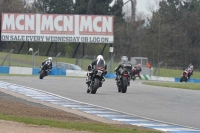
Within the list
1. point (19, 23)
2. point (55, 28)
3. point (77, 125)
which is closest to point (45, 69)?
point (55, 28)

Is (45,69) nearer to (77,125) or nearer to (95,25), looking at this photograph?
(95,25)

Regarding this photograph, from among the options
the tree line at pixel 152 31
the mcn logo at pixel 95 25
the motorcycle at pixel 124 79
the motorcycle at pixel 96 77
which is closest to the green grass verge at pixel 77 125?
the motorcycle at pixel 96 77

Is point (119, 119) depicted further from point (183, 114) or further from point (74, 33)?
point (74, 33)

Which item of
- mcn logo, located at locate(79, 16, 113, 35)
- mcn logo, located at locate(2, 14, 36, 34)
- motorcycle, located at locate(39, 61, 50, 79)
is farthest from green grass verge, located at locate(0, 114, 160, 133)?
mcn logo, located at locate(79, 16, 113, 35)

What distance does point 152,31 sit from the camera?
73500 millimetres

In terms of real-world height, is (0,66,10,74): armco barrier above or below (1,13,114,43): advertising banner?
below

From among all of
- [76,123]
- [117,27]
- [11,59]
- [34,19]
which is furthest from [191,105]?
[117,27]

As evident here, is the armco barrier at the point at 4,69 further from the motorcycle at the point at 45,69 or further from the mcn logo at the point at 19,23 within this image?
the motorcycle at the point at 45,69

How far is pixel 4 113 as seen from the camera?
13336 mm

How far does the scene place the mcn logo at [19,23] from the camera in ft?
179

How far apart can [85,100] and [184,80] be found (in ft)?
89.4

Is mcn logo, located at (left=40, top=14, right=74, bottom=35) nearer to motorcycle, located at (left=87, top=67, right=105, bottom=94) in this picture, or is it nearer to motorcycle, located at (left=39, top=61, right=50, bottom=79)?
motorcycle, located at (left=39, top=61, right=50, bottom=79)

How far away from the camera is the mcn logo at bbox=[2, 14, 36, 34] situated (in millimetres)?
54438

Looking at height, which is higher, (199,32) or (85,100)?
(199,32)
